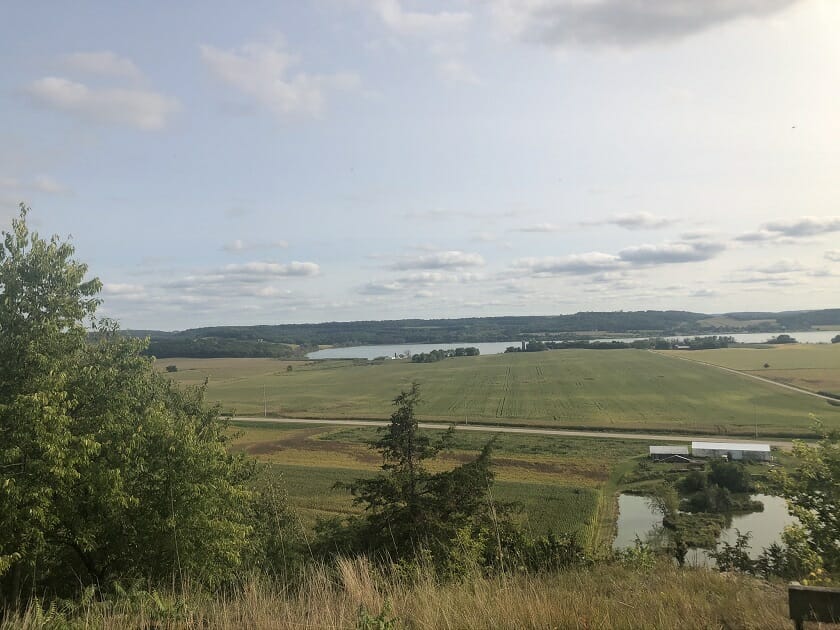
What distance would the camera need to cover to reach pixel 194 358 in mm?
190250

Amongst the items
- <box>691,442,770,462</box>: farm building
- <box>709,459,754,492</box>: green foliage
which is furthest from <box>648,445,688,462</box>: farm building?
<box>709,459,754,492</box>: green foliage

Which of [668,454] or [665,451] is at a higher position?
[665,451]

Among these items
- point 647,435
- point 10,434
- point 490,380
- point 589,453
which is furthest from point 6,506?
point 490,380

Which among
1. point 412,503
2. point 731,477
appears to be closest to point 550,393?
point 731,477

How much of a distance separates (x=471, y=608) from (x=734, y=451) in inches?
2242

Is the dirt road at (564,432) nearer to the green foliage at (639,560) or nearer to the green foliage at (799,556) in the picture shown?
the green foliage at (799,556)

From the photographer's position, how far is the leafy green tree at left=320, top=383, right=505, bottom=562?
58.4ft

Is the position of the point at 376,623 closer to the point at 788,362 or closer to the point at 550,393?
the point at 550,393

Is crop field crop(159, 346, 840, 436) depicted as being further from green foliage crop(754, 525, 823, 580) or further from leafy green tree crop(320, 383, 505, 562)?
green foliage crop(754, 525, 823, 580)

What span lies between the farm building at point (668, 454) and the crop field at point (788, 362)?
174ft

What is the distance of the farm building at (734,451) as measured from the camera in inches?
2028

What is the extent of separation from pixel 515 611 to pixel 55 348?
13.1 meters

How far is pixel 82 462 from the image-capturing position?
37.1ft

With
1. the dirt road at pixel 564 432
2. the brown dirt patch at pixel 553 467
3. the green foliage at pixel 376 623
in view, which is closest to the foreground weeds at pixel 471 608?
the green foliage at pixel 376 623
